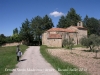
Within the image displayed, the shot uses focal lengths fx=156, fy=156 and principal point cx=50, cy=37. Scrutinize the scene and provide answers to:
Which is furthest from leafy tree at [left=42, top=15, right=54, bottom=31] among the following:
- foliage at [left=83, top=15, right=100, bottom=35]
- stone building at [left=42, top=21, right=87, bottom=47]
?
foliage at [left=83, top=15, right=100, bottom=35]

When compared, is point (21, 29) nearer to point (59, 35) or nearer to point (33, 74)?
point (59, 35)

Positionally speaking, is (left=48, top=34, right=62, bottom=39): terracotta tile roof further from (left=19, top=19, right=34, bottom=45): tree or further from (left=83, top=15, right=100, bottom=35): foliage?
(left=83, top=15, right=100, bottom=35): foliage

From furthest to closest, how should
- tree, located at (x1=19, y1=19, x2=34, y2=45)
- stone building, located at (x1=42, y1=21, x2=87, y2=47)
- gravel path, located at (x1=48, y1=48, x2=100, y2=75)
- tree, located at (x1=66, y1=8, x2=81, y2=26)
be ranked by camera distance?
tree, located at (x1=66, y1=8, x2=81, y2=26), tree, located at (x1=19, y1=19, x2=34, y2=45), stone building, located at (x1=42, y1=21, x2=87, y2=47), gravel path, located at (x1=48, y1=48, x2=100, y2=75)

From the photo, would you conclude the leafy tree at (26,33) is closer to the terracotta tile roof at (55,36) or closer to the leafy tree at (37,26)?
the leafy tree at (37,26)

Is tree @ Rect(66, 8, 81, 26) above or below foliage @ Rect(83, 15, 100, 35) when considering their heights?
above

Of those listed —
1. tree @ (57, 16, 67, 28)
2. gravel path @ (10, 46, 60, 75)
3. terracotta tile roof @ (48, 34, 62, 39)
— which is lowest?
gravel path @ (10, 46, 60, 75)

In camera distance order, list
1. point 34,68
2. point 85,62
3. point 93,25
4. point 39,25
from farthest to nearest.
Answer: point 93,25 < point 39,25 < point 85,62 < point 34,68

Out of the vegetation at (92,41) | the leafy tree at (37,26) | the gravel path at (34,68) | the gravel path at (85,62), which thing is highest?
the leafy tree at (37,26)

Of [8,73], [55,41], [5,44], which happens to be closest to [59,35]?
[55,41]

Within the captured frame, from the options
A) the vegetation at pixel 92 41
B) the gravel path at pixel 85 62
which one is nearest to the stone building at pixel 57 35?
the vegetation at pixel 92 41

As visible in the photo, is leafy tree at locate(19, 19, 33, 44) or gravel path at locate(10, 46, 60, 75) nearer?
gravel path at locate(10, 46, 60, 75)

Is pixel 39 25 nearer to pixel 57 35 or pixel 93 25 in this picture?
pixel 57 35

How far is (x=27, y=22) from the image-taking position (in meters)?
70.3

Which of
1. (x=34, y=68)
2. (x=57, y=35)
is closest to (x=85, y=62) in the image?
(x=34, y=68)
